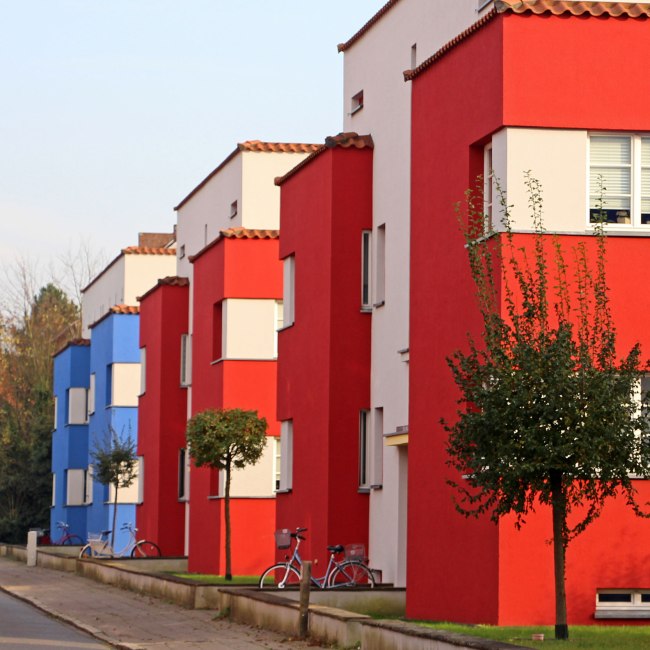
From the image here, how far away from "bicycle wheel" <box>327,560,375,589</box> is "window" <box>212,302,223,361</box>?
11.6 meters

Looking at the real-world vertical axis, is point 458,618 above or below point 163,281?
below

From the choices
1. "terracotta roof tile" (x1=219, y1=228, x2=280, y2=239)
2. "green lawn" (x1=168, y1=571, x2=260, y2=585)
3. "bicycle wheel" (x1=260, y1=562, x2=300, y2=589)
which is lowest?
"green lawn" (x1=168, y1=571, x2=260, y2=585)

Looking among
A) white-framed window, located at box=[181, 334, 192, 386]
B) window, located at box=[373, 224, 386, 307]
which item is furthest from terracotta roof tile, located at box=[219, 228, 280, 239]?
window, located at box=[373, 224, 386, 307]

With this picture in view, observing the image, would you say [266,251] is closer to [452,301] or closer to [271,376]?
[271,376]

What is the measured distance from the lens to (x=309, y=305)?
29.6 metres

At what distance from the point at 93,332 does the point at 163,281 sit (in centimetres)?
1610

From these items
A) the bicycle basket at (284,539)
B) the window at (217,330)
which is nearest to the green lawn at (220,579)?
the bicycle basket at (284,539)

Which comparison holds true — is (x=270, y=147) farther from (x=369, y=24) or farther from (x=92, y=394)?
(x=92, y=394)

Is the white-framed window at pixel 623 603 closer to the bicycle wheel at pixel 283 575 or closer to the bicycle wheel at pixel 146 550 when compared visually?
the bicycle wheel at pixel 283 575

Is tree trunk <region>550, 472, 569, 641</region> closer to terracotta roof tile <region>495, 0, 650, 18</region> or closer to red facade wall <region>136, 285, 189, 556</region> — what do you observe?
terracotta roof tile <region>495, 0, 650, 18</region>

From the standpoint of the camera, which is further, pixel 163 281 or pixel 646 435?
pixel 163 281

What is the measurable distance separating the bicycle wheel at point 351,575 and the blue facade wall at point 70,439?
35417 millimetres

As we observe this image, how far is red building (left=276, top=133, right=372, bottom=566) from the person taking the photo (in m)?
28.1

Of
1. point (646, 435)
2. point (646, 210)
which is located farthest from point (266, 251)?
point (646, 435)
